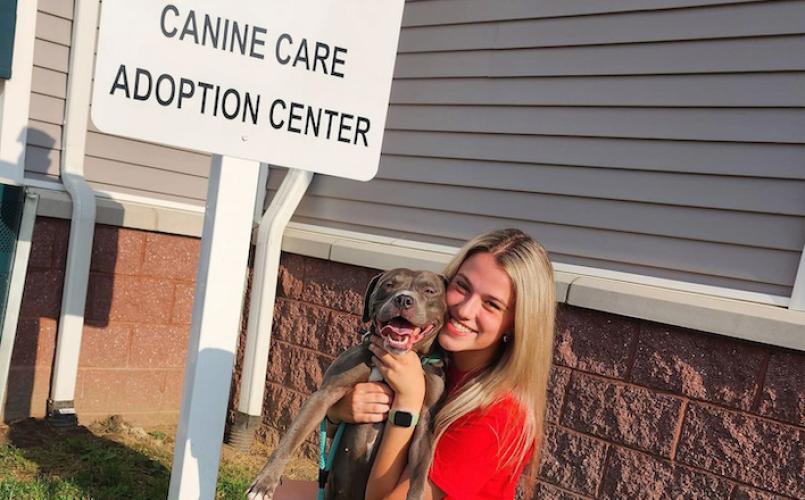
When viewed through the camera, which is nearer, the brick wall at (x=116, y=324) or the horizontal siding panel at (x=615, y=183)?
the horizontal siding panel at (x=615, y=183)

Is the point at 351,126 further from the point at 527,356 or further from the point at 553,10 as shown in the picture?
the point at 553,10

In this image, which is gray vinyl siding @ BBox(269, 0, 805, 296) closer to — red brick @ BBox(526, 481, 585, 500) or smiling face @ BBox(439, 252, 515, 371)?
red brick @ BBox(526, 481, 585, 500)

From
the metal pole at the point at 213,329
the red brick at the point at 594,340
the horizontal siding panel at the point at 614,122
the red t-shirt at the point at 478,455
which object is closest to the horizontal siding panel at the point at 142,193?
the horizontal siding panel at the point at 614,122

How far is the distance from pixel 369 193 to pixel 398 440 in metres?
3.28

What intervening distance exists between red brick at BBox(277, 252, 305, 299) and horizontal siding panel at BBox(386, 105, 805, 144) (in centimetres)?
130

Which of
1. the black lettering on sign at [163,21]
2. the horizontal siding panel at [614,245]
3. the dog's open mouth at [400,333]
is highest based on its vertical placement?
the black lettering on sign at [163,21]

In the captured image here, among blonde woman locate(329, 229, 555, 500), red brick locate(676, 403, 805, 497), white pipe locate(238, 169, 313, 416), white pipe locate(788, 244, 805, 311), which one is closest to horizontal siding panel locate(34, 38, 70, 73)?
white pipe locate(238, 169, 313, 416)

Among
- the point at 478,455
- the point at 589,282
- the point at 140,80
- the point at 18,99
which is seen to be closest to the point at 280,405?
the point at 589,282

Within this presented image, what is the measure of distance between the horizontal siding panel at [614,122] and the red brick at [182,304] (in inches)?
84.8

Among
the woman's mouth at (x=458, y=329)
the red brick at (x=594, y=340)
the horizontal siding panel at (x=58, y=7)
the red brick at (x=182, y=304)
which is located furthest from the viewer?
the red brick at (x=182, y=304)

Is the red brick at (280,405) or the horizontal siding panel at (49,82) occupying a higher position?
the horizontal siding panel at (49,82)

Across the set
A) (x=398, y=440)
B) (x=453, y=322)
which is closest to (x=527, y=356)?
(x=453, y=322)

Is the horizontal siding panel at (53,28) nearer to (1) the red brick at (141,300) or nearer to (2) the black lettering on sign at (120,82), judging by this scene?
(1) the red brick at (141,300)

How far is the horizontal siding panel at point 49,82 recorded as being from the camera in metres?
5.27
